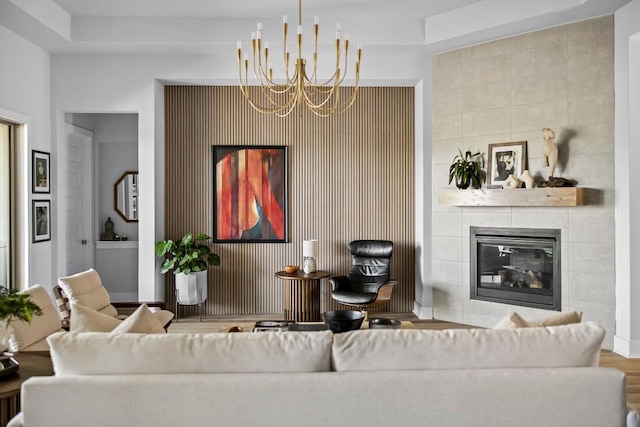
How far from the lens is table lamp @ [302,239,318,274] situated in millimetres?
5906

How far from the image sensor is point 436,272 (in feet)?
19.7

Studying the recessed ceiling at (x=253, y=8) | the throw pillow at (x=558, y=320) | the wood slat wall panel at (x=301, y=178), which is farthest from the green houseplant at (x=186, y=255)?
the throw pillow at (x=558, y=320)

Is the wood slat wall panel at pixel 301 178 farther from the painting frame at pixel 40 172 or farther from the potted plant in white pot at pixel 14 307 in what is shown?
the potted plant in white pot at pixel 14 307

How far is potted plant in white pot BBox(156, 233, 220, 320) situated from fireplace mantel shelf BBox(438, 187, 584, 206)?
260 centimetres

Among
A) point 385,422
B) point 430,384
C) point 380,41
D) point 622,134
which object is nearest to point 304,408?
point 385,422

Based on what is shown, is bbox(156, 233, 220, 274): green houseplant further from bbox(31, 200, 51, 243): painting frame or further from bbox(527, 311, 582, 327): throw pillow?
bbox(527, 311, 582, 327): throw pillow

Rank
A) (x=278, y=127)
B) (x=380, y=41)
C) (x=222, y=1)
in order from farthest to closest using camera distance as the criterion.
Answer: (x=278, y=127) < (x=380, y=41) < (x=222, y=1)

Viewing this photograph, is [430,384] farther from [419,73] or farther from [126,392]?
[419,73]

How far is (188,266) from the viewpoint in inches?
232

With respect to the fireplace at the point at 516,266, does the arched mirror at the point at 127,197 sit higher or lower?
higher

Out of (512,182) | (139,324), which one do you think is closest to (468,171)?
(512,182)

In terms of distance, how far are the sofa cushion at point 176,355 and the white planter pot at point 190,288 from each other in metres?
3.75

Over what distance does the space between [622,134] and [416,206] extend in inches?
90.1

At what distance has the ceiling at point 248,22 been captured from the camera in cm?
508
